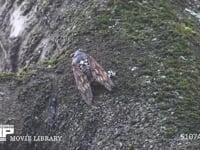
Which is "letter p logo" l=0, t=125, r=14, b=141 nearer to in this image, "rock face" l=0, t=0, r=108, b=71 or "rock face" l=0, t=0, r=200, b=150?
"rock face" l=0, t=0, r=200, b=150

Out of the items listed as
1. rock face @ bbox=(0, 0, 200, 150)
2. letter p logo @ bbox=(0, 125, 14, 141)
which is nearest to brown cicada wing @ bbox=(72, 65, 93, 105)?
rock face @ bbox=(0, 0, 200, 150)

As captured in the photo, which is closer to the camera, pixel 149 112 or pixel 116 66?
pixel 149 112

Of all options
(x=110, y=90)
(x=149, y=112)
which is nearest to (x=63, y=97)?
(x=110, y=90)

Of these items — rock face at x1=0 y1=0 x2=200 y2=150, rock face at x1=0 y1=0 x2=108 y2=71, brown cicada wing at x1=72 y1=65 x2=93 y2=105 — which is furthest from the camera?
rock face at x1=0 y1=0 x2=108 y2=71

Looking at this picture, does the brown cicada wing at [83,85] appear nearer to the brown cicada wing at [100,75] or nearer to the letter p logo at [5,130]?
the brown cicada wing at [100,75]

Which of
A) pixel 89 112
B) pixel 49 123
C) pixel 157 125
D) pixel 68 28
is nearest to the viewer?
pixel 157 125

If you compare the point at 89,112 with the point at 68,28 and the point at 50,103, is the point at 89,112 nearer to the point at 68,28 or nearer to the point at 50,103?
the point at 50,103

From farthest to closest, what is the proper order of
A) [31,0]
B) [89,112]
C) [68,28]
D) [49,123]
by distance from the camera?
[31,0]
[68,28]
[49,123]
[89,112]
